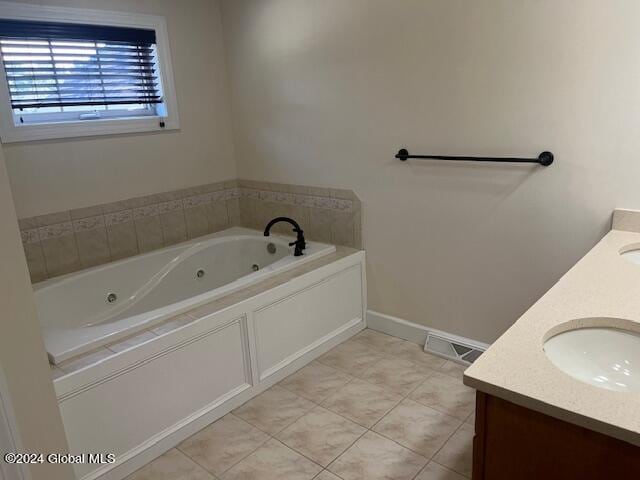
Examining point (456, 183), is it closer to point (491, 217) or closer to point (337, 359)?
point (491, 217)

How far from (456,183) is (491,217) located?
0.24 metres

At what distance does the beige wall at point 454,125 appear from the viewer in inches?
78.8

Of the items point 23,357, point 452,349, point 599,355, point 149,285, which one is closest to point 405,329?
point 452,349

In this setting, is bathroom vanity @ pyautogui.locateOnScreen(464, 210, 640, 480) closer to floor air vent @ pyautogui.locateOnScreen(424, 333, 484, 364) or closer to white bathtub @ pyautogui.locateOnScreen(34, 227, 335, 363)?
floor air vent @ pyautogui.locateOnScreen(424, 333, 484, 364)

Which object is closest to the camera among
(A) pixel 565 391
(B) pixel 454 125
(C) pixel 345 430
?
(A) pixel 565 391

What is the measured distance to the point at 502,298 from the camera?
8.08 feet

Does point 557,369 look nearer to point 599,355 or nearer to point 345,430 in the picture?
point 599,355

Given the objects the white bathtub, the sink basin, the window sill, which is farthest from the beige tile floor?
the window sill

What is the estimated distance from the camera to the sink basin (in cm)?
123

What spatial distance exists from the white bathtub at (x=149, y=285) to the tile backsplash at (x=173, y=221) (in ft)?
0.33

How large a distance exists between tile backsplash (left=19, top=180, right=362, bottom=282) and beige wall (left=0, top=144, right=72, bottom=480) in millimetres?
1326

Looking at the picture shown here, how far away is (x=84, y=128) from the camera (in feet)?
8.77

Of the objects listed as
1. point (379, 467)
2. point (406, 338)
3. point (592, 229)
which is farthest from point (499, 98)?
point (379, 467)

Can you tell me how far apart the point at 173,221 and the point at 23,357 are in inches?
72.1
